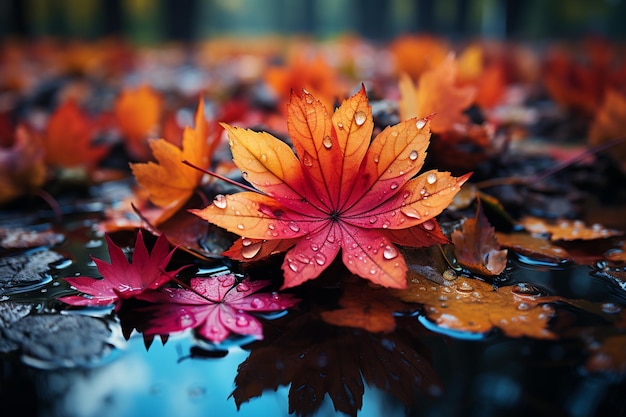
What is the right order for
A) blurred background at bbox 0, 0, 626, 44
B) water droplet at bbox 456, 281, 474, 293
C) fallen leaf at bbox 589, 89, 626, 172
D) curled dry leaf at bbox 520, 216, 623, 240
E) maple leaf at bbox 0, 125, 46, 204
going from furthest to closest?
blurred background at bbox 0, 0, 626, 44 → fallen leaf at bbox 589, 89, 626, 172 → maple leaf at bbox 0, 125, 46, 204 → curled dry leaf at bbox 520, 216, 623, 240 → water droplet at bbox 456, 281, 474, 293

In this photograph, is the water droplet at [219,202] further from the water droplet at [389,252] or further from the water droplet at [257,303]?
the water droplet at [389,252]

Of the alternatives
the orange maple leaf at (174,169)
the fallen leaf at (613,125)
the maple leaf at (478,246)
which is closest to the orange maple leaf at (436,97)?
the maple leaf at (478,246)

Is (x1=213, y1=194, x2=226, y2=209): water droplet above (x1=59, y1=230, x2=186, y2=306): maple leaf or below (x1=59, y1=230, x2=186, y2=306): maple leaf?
above

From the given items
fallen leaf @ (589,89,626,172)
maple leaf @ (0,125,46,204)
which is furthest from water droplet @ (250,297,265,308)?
fallen leaf @ (589,89,626,172)

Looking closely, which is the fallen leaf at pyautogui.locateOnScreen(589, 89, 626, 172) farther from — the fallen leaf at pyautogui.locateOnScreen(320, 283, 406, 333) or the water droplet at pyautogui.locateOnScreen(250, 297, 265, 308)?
the water droplet at pyautogui.locateOnScreen(250, 297, 265, 308)

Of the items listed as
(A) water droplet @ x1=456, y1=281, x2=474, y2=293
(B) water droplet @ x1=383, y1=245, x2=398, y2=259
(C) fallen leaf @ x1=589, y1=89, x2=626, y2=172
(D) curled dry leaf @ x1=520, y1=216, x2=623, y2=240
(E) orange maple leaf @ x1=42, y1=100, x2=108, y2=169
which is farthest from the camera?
(E) orange maple leaf @ x1=42, y1=100, x2=108, y2=169

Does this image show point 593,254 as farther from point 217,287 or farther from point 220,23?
point 220,23
